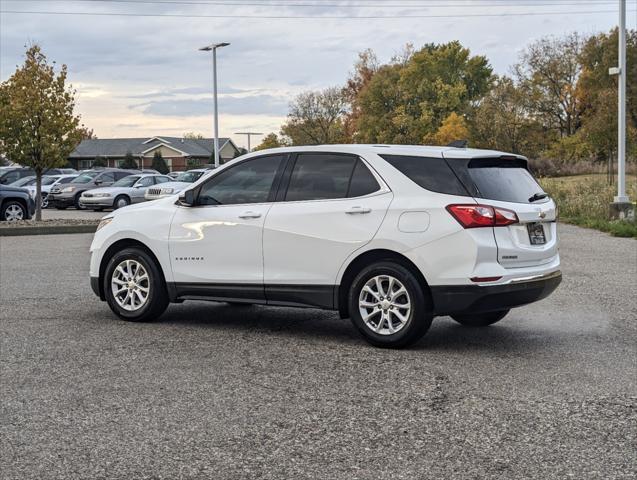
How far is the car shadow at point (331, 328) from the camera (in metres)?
7.78

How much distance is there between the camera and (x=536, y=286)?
7.39 meters

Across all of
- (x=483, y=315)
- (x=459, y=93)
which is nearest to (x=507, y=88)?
(x=459, y=93)

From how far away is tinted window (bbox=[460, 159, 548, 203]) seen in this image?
24.2ft

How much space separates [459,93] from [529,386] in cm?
8429

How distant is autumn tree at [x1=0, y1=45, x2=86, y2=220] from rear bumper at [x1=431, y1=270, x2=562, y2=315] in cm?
1755

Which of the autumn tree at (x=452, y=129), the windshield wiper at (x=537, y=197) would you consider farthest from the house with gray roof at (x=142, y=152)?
the windshield wiper at (x=537, y=197)

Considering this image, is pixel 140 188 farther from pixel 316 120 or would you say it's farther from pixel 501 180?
pixel 316 120

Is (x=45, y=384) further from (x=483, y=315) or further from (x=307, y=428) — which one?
(x=483, y=315)

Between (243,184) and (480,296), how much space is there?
8.50 ft

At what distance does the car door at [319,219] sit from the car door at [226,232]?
0.14 meters

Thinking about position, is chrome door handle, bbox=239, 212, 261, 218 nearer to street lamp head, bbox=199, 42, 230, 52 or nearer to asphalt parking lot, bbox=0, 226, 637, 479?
asphalt parking lot, bbox=0, 226, 637, 479

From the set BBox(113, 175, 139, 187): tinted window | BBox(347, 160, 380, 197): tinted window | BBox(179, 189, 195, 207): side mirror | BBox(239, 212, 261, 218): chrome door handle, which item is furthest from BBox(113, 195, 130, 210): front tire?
BBox(347, 160, 380, 197): tinted window

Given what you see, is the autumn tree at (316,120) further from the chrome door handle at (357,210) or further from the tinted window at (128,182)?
the chrome door handle at (357,210)

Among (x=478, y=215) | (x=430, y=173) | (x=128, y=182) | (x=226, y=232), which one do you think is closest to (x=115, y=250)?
(x=226, y=232)
